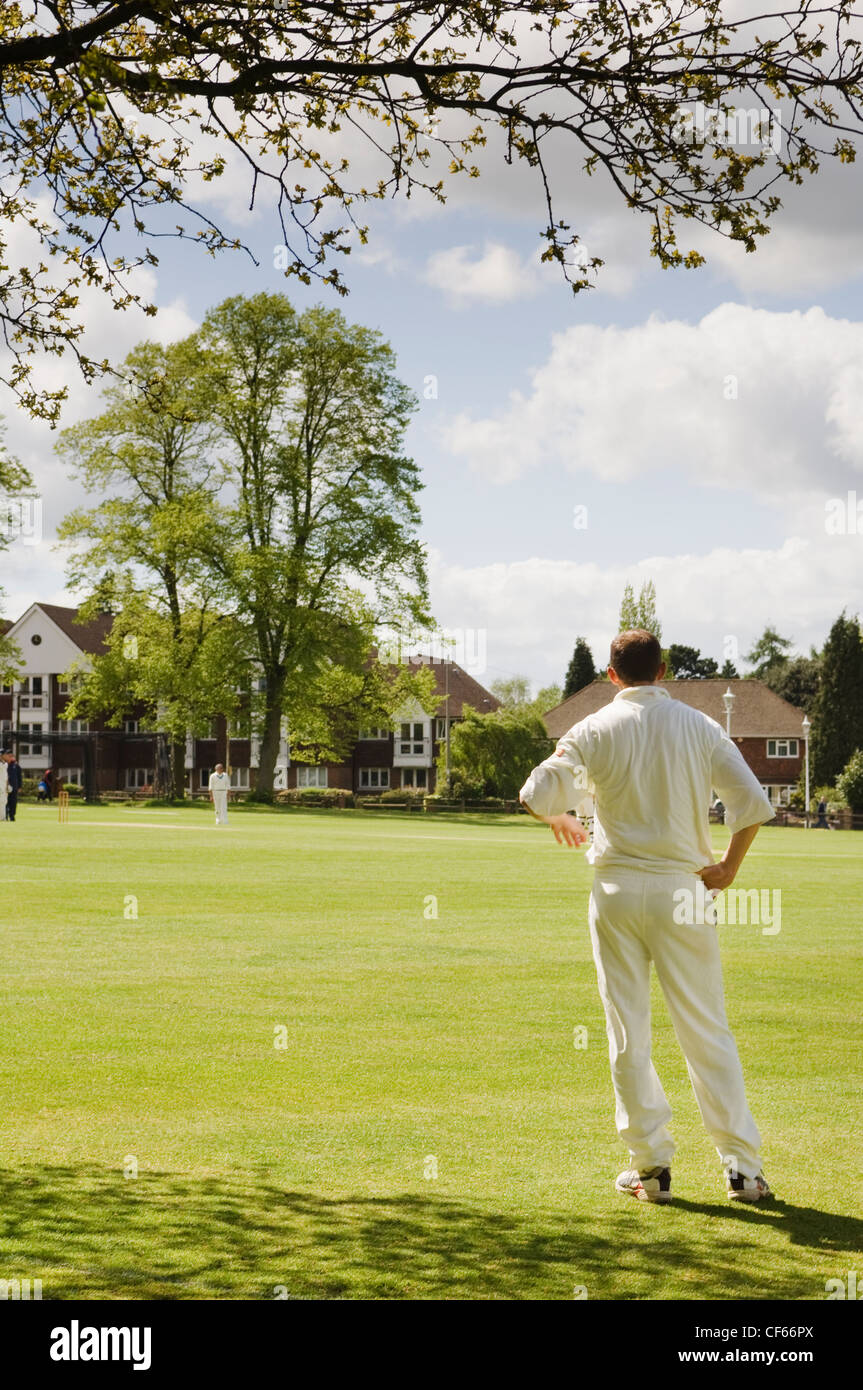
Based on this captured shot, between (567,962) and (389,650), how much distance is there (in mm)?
49503

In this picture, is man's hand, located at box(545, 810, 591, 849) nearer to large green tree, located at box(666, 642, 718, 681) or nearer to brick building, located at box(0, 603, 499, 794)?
brick building, located at box(0, 603, 499, 794)

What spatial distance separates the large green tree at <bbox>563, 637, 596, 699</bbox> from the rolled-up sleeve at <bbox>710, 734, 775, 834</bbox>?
367 ft

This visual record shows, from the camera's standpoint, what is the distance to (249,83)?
6.31 m

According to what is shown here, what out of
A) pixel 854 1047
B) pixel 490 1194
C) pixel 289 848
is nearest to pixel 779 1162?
pixel 490 1194

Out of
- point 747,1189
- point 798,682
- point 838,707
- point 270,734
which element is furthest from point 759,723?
point 747,1189

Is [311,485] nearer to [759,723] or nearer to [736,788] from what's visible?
[759,723]

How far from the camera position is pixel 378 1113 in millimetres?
7805

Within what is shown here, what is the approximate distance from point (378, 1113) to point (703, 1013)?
2.45 meters

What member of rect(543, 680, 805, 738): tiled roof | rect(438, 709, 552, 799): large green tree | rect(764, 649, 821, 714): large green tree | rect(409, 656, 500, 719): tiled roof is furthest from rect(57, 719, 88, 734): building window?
rect(764, 649, 821, 714): large green tree

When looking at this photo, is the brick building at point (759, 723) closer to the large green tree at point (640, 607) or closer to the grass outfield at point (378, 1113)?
the large green tree at point (640, 607)

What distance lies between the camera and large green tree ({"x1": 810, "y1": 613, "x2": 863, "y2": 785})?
267 ft

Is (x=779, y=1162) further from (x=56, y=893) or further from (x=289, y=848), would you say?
(x=289, y=848)

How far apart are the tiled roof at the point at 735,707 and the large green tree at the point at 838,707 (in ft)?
24.1
